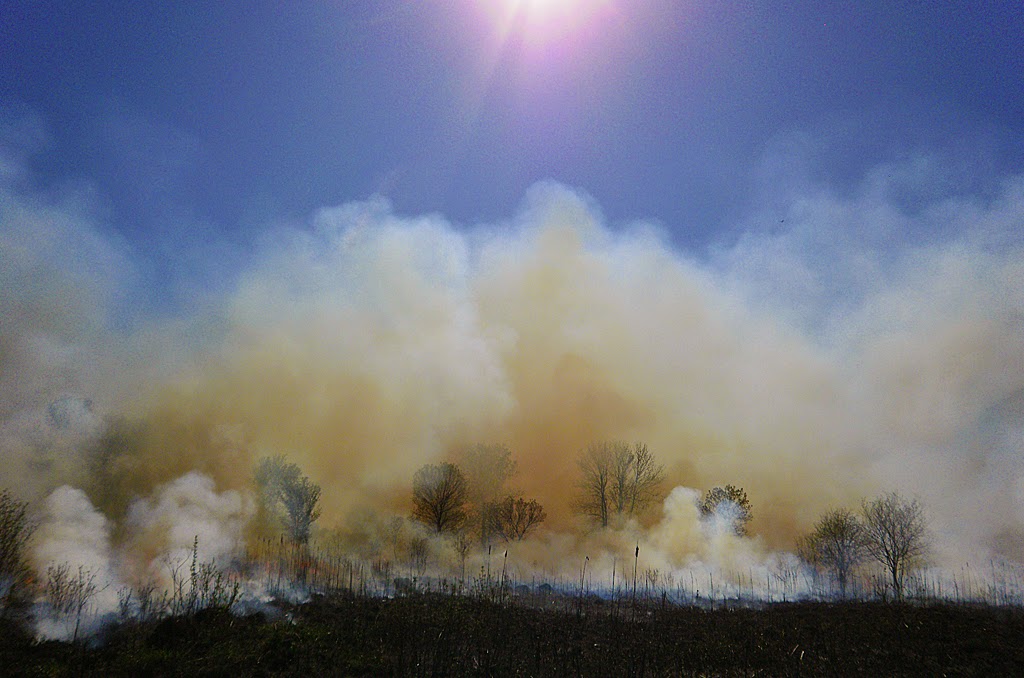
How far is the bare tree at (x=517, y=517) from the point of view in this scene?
55188 mm

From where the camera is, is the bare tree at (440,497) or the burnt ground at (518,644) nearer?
the burnt ground at (518,644)

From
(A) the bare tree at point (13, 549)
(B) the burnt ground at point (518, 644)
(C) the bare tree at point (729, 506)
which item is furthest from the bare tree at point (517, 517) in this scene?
(A) the bare tree at point (13, 549)

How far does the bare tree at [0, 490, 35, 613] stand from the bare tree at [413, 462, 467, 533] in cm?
3107

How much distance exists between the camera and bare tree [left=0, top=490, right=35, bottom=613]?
18862mm

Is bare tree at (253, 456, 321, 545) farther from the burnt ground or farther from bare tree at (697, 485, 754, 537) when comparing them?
bare tree at (697, 485, 754, 537)

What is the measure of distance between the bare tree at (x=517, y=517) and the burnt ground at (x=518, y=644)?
2649cm

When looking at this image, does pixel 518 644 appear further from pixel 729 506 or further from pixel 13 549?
A: pixel 729 506

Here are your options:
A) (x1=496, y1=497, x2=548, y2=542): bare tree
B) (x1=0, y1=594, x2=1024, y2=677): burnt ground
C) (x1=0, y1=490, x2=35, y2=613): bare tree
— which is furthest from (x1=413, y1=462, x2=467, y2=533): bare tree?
(x1=0, y1=490, x2=35, y2=613): bare tree

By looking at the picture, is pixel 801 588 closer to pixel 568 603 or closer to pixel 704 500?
pixel 704 500

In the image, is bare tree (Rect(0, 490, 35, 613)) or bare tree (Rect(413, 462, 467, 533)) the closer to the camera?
bare tree (Rect(0, 490, 35, 613))

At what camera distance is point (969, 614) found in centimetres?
2730

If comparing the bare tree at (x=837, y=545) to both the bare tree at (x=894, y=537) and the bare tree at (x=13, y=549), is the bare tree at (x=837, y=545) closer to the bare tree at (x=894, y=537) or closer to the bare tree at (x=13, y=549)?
the bare tree at (x=894, y=537)

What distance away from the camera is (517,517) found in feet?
183

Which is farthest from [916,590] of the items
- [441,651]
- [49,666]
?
[49,666]
